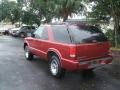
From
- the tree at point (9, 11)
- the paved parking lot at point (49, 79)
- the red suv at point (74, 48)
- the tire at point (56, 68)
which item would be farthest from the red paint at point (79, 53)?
the tree at point (9, 11)

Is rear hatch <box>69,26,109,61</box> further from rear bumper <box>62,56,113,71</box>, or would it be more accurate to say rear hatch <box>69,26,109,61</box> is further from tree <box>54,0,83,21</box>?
tree <box>54,0,83,21</box>

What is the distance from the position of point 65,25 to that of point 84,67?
152 cm

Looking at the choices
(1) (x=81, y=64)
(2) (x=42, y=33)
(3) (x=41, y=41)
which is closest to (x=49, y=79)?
(1) (x=81, y=64)

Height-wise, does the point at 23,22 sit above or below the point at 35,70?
above

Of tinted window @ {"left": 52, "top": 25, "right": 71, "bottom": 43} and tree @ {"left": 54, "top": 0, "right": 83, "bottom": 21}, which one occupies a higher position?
tree @ {"left": 54, "top": 0, "right": 83, "bottom": 21}

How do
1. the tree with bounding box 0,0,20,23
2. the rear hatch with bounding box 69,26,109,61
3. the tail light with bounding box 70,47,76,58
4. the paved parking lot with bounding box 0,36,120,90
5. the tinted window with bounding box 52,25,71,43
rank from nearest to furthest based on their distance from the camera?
1. the paved parking lot with bounding box 0,36,120,90
2. the tail light with bounding box 70,47,76,58
3. the rear hatch with bounding box 69,26,109,61
4. the tinted window with bounding box 52,25,71,43
5. the tree with bounding box 0,0,20,23

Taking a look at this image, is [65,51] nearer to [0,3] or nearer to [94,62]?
[94,62]

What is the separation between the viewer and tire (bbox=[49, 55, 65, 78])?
7.63 m

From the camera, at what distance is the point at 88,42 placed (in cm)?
724

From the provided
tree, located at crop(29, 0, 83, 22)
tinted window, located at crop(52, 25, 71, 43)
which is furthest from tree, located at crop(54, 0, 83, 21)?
tinted window, located at crop(52, 25, 71, 43)

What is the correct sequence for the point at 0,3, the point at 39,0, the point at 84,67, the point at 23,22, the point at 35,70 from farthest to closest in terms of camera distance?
the point at 0,3 < the point at 23,22 < the point at 39,0 < the point at 35,70 < the point at 84,67

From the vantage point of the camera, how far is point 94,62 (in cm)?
734

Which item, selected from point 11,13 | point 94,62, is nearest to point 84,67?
point 94,62

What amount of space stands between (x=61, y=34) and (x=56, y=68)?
116 cm
